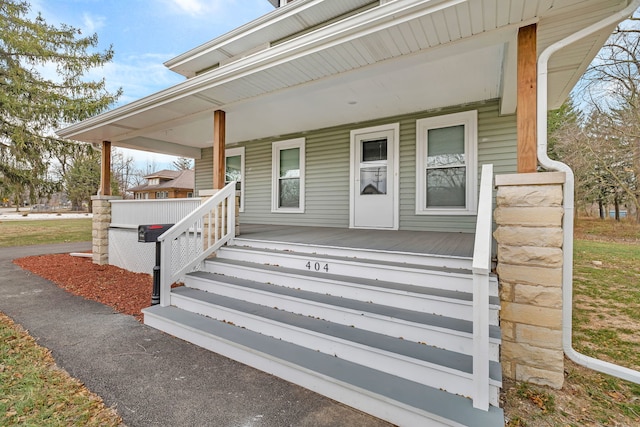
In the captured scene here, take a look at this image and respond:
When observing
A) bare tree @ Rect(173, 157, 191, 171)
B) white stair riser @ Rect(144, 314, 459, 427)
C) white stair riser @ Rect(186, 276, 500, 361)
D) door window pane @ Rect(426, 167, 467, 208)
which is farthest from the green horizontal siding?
bare tree @ Rect(173, 157, 191, 171)

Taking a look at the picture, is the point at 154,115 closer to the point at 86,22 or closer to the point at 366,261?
the point at 366,261

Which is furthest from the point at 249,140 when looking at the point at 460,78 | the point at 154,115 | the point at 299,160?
the point at 460,78

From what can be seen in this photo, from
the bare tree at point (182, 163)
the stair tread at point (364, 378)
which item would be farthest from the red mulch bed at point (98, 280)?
the bare tree at point (182, 163)

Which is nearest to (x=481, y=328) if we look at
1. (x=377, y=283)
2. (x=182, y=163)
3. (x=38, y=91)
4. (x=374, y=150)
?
(x=377, y=283)

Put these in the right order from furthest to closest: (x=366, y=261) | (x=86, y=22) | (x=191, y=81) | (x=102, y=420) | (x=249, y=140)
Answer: (x=86, y=22)
(x=249, y=140)
(x=191, y=81)
(x=366, y=261)
(x=102, y=420)

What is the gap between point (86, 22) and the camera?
1009cm

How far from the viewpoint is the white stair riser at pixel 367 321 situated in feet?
6.99

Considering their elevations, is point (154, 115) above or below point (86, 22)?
below

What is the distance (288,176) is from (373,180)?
7.18 ft

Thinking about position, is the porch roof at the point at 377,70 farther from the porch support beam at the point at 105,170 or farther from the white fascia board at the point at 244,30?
the porch support beam at the point at 105,170

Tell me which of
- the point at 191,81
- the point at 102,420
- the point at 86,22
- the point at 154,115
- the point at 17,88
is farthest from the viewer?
the point at 86,22

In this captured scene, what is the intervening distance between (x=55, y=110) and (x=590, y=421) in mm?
12491

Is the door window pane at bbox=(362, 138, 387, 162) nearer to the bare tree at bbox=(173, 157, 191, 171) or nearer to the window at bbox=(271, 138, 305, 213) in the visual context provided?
the window at bbox=(271, 138, 305, 213)

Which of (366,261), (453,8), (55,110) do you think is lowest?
(366,261)
